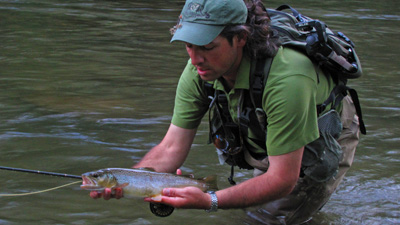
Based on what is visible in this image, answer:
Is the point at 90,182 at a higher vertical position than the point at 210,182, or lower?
higher

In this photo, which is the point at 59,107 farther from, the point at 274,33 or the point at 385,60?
the point at 385,60

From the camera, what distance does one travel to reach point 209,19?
140 inches

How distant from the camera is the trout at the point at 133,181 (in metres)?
3.57

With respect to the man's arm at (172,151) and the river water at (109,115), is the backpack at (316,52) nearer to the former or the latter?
the man's arm at (172,151)

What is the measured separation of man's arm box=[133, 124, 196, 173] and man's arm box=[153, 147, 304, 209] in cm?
62

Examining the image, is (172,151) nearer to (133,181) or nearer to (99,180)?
(133,181)

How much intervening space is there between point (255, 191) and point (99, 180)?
1000 millimetres

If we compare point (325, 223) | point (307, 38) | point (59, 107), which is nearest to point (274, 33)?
point (307, 38)

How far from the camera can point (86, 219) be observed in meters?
5.16

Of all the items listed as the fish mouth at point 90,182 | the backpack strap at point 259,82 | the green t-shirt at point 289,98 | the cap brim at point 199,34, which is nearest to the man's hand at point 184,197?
the fish mouth at point 90,182

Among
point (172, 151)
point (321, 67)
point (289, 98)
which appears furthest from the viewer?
point (172, 151)

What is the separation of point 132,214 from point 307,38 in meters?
2.53

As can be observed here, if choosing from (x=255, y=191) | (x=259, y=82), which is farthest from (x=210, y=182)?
(x=259, y=82)

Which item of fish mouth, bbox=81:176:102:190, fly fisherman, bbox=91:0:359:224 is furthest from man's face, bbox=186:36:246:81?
fish mouth, bbox=81:176:102:190
